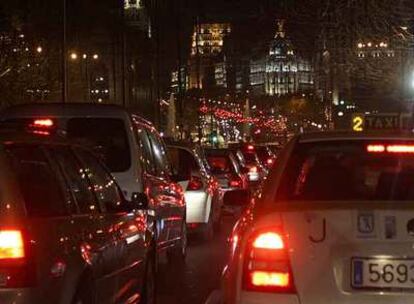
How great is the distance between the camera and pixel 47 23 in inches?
1684

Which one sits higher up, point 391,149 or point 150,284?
point 391,149

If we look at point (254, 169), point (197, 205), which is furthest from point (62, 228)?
point (254, 169)

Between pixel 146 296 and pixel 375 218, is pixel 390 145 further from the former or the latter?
pixel 146 296

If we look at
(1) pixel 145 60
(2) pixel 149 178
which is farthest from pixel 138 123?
(1) pixel 145 60

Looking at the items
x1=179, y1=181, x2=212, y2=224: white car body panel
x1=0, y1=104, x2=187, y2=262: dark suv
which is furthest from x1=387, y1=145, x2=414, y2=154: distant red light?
x1=179, y1=181, x2=212, y2=224: white car body panel

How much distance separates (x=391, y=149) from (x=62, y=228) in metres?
2.12

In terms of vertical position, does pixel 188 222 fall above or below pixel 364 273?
below

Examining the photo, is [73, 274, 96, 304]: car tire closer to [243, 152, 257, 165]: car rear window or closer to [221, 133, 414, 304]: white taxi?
[221, 133, 414, 304]: white taxi

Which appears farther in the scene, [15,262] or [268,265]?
[15,262]

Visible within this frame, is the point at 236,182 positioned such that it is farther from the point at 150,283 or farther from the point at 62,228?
the point at 62,228

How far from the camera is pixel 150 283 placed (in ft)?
27.8

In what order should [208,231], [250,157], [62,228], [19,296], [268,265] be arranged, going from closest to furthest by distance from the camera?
1. [268,265]
2. [19,296]
3. [62,228]
4. [208,231]
5. [250,157]

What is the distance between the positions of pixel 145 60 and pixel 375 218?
3780 inches

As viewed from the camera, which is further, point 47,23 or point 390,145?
point 47,23
